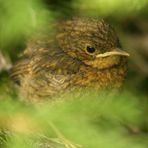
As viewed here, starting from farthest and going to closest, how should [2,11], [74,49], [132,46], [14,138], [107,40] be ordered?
[132,46]
[74,49]
[107,40]
[2,11]
[14,138]

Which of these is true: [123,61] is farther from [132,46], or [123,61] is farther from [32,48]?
[132,46]

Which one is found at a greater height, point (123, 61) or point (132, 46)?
point (132, 46)

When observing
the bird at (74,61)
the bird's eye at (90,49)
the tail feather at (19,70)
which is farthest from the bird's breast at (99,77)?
the tail feather at (19,70)

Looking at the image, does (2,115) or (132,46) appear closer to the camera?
(2,115)

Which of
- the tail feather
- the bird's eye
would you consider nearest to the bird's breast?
the bird's eye

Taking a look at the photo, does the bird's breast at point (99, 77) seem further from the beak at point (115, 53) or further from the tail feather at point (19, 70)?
the tail feather at point (19, 70)

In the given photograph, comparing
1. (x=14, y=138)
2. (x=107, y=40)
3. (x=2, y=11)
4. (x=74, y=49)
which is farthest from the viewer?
(x=74, y=49)

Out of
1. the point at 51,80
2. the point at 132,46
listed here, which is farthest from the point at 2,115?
the point at 132,46

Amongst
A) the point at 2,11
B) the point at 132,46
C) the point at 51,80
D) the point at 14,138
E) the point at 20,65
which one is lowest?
the point at 14,138

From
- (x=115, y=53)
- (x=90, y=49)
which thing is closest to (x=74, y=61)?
(x=90, y=49)
